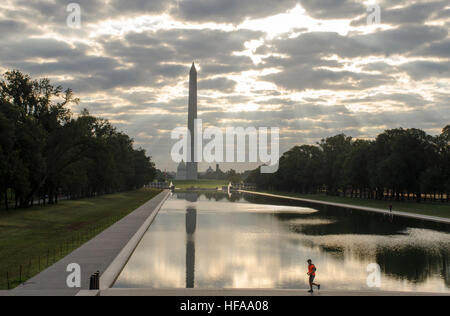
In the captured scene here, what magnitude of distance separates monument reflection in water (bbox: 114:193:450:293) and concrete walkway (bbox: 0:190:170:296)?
67cm

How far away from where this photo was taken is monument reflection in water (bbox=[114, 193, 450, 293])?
18828 millimetres

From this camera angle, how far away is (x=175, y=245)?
2858 cm

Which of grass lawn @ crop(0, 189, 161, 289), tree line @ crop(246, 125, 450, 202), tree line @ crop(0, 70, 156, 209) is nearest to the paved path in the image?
grass lawn @ crop(0, 189, 161, 289)

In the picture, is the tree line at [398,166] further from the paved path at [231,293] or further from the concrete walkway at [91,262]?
the paved path at [231,293]

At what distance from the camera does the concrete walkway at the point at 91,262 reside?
51.3 ft

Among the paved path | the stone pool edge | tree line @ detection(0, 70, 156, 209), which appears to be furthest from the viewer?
tree line @ detection(0, 70, 156, 209)

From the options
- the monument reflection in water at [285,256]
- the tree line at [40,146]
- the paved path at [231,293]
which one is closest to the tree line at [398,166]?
the monument reflection in water at [285,256]

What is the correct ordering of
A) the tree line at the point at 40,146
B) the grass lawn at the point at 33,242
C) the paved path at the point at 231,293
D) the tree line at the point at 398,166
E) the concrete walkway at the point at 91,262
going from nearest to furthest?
the paved path at the point at 231,293, the concrete walkway at the point at 91,262, the grass lawn at the point at 33,242, the tree line at the point at 40,146, the tree line at the point at 398,166

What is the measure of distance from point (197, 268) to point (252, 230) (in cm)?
1560

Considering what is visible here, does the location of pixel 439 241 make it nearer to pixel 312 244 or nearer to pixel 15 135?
pixel 312 244

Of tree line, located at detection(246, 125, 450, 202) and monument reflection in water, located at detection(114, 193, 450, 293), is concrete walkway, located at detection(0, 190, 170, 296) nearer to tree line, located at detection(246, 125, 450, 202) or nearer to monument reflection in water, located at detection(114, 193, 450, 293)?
monument reflection in water, located at detection(114, 193, 450, 293)

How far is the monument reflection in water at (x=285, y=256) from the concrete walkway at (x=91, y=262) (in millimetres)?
666

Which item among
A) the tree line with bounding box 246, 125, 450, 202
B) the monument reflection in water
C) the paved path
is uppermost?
the tree line with bounding box 246, 125, 450, 202
